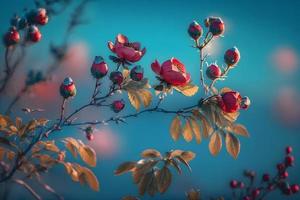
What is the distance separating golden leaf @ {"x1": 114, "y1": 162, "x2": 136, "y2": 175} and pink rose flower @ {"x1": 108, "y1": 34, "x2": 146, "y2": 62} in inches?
13.0

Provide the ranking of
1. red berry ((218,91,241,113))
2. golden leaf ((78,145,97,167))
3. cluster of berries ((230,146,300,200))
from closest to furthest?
red berry ((218,91,241,113)), golden leaf ((78,145,97,167)), cluster of berries ((230,146,300,200))

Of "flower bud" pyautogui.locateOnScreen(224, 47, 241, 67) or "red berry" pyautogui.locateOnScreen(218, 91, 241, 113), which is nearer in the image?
"red berry" pyautogui.locateOnScreen(218, 91, 241, 113)

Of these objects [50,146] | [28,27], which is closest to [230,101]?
[50,146]

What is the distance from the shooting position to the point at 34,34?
1.22 m

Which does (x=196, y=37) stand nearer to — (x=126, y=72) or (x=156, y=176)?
(x=126, y=72)

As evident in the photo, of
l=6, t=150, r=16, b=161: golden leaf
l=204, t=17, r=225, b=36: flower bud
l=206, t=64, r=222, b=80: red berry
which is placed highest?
l=204, t=17, r=225, b=36: flower bud

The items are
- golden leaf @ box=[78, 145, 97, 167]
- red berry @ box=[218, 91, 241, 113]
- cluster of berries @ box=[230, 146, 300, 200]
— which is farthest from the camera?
cluster of berries @ box=[230, 146, 300, 200]

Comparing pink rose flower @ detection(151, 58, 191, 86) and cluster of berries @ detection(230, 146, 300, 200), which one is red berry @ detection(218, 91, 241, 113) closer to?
pink rose flower @ detection(151, 58, 191, 86)

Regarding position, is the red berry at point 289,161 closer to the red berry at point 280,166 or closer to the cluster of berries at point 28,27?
the red berry at point 280,166

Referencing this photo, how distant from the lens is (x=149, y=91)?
48.3 inches

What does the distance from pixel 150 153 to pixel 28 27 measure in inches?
23.1

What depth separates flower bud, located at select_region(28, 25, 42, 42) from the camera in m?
1.21

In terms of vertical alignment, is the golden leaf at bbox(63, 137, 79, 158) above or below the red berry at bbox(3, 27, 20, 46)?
below

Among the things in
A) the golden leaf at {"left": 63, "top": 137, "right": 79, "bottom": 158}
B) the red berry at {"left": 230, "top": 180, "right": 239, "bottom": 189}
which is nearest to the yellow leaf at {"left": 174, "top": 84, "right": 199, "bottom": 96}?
the golden leaf at {"left": 63, "top": 137, "right": 79, "bottom": 158}
